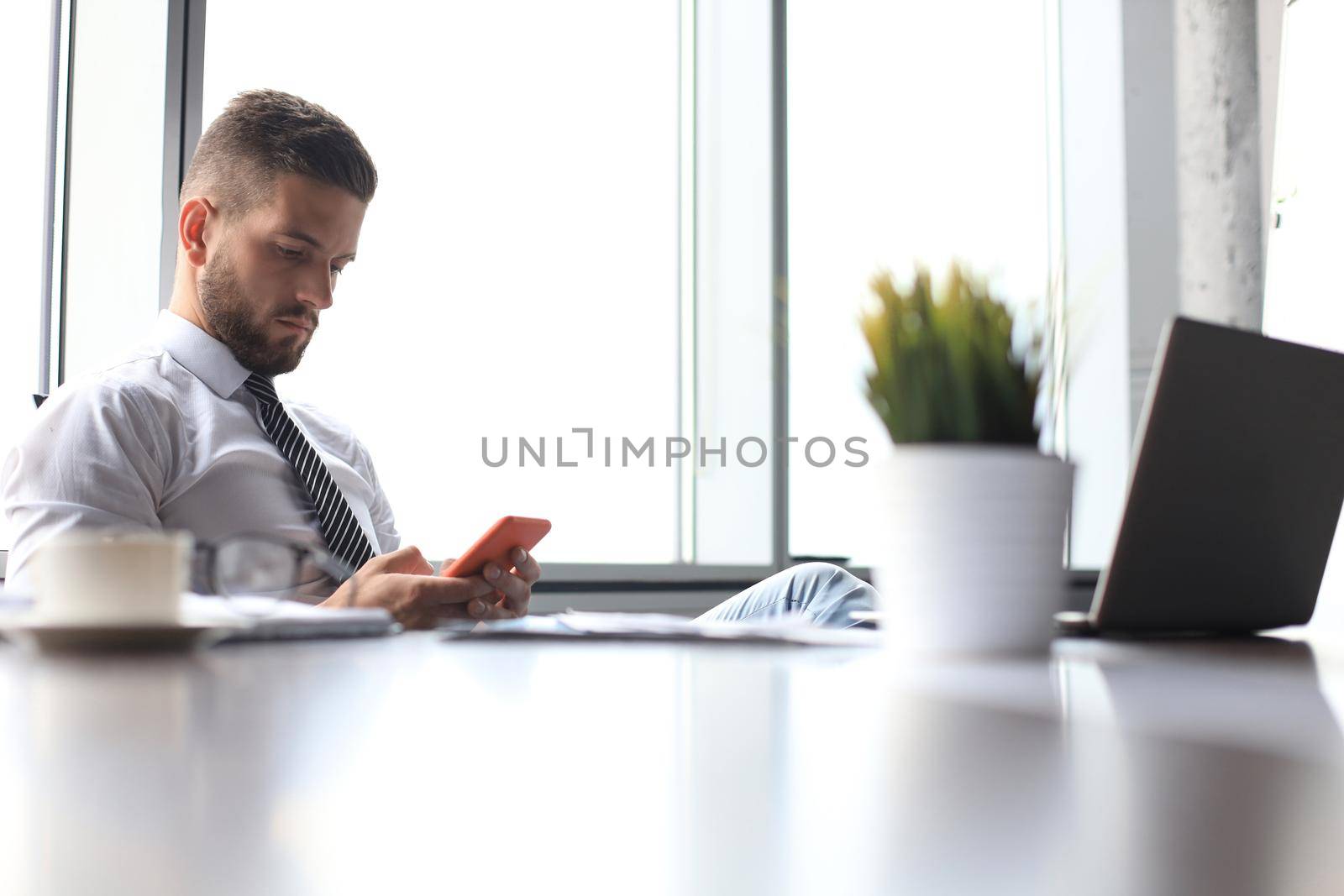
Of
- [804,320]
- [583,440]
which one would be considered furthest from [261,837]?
[804,320]

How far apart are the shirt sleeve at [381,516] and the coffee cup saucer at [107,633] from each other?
1622 mm

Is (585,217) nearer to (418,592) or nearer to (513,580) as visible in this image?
(513,580)

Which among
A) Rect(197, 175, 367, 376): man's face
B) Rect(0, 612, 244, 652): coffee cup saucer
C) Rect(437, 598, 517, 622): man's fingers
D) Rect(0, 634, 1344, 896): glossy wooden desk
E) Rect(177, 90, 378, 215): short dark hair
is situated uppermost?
Rect(177, 90, 378, 215): short dark hair

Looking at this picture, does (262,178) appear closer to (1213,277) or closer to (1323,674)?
(1323,674)

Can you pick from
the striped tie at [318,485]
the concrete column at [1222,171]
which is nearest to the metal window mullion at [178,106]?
the striped tie at [318,485]

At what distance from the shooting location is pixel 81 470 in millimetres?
1704

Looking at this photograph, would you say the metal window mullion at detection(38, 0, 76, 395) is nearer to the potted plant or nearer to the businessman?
the businessman

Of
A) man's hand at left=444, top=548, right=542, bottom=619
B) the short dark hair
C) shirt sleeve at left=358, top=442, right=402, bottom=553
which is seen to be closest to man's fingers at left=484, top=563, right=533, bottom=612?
man's hand at left=444, top=548, right=542, bottom=619

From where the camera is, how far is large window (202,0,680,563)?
10.2 feet

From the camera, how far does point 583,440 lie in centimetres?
354

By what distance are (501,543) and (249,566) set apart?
0.48 meters

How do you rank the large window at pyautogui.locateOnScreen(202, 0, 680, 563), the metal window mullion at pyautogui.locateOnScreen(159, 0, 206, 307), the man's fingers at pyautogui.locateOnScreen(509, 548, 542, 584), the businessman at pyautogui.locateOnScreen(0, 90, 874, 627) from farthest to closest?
1. the large window at pyautogui.locateOnScreen(202, 0, 680, 563)
2. the metal window mullion at pyautogui.locateOnScreen(159, 0, 206, 307)
3. the businessman at pyautogui.locateOnScreen(0, 90, 874, 627)
4. the man's fingers at pyautogui.locateOnScreen(509, 548, 542, 584)

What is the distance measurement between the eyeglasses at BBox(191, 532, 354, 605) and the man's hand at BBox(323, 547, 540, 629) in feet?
1.62

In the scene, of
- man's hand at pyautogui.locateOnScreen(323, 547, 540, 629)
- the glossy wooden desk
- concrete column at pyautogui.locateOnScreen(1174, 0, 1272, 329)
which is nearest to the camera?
the glossy wooden desk
